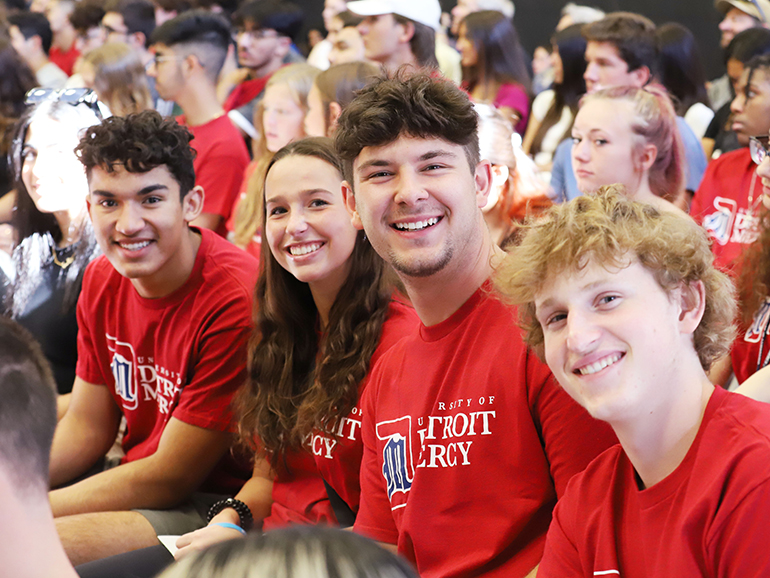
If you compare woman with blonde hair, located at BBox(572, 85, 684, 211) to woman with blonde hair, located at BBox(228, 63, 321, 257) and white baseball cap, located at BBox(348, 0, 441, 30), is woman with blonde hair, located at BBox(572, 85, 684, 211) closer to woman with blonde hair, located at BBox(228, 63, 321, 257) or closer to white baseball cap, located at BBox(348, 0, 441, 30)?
woman with blonde hair, located at BBox(228, 63, 321, 257)

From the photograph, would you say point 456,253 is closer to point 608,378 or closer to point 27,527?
point 608,378

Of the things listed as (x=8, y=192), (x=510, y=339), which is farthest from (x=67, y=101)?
(x=510, y=339)

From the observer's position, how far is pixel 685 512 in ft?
3.57

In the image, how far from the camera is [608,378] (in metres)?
1.16

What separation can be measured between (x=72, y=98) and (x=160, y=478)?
1607 millimetres

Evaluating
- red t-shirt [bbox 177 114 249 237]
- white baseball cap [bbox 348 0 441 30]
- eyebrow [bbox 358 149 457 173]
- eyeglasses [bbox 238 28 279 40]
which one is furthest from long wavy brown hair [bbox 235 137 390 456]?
eyeglasses [bbox 238 28 279 40]

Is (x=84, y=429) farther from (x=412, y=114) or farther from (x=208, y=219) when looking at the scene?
(x=208, y=219)

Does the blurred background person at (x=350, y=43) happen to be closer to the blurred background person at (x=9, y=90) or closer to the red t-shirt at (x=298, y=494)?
the blurred background person at (x=9, y=90)

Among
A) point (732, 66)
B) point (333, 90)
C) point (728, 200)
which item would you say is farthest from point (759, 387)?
point (732, 66)

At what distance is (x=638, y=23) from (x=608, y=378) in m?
3.27

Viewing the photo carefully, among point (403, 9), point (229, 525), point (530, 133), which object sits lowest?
point (229, 525)

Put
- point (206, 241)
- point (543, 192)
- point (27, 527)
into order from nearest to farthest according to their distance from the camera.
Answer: point (27, 527) < point (206, 241) < point (543, 192)

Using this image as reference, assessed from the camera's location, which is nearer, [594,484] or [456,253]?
[594,484]

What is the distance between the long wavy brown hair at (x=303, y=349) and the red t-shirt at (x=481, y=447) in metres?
0.33
